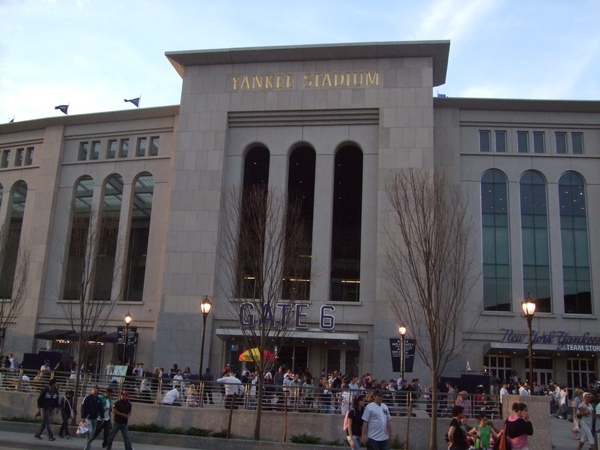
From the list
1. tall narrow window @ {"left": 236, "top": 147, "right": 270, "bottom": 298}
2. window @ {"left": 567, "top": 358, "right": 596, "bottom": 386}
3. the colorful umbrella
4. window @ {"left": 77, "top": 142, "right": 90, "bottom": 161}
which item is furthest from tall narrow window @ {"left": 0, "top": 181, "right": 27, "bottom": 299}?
window @ {"left": 567, "top": 358, "right": 596, "bottom": 386}

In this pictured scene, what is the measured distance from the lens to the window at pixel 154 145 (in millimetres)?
43000

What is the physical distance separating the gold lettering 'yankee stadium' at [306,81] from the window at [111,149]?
1012 cm

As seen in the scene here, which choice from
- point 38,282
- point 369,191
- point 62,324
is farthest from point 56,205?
point 369,191

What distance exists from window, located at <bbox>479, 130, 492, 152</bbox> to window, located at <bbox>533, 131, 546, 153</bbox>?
2.75m

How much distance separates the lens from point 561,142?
1549 inches

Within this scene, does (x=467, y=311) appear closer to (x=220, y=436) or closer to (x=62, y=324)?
(x=220, y=436)

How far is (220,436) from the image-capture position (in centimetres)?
2072

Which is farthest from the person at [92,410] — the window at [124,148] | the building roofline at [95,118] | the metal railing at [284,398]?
the window at [124,148]

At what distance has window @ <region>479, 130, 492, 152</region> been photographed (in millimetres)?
39528

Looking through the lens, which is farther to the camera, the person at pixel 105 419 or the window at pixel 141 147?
the window at pixel 141 147

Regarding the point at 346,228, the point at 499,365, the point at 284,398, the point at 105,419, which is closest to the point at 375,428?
the point at 284,398

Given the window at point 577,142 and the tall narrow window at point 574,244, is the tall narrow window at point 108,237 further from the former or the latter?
the window at point 577,142

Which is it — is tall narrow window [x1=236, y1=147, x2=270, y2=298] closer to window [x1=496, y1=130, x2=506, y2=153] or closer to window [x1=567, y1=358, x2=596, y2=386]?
window [x1=496, y1=130, x2=506, y2=153]

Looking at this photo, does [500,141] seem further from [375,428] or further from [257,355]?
[375,428]
